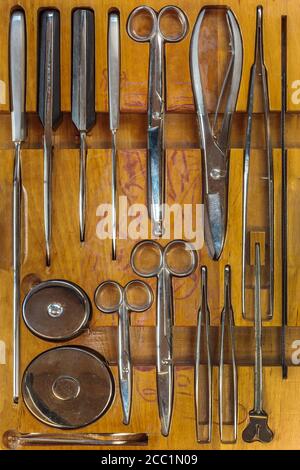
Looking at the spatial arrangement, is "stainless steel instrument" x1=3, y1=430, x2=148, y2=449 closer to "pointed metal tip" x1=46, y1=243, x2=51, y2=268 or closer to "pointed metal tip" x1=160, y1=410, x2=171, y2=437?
"pointed metal tip" x1=160, y1=410, x2=171, y2=437

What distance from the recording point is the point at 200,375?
144 cm

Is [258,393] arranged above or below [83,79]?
below

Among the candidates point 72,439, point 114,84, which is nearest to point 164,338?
point 72,439

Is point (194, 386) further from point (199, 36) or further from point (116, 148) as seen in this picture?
point (199, 36)

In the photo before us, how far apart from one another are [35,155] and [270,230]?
0.95 feet

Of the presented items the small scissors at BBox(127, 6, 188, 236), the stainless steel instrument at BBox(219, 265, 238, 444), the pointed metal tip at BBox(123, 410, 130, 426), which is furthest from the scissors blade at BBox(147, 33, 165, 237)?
the pointed metal tip at BBox(123, 410, 130, 426)

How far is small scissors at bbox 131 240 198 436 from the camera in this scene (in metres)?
1.42

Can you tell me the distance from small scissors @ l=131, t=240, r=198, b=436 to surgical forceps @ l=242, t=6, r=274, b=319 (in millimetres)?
66

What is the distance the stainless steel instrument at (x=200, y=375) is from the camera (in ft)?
4.68

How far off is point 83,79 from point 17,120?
0.30 ft

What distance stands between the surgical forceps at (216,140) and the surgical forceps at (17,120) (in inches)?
7.9

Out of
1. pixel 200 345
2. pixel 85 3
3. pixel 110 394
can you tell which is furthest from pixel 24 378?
pixel 85 3

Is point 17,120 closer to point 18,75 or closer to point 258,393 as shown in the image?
point 18,75

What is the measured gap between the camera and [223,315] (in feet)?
4.67
